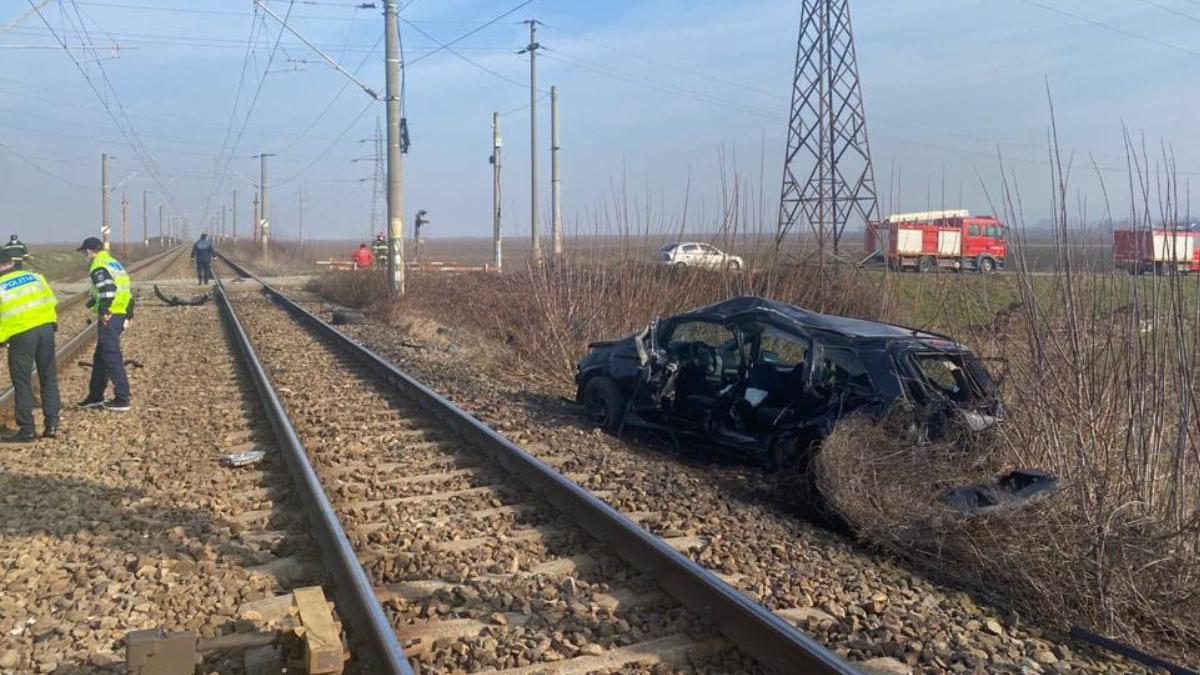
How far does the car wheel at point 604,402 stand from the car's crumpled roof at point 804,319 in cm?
113

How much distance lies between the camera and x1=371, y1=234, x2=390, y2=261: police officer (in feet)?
95.3

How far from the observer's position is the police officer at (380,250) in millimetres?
29062

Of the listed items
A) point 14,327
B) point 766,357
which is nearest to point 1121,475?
point 766,357

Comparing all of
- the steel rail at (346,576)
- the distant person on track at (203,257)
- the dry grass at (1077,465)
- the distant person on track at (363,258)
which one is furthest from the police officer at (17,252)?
the distant person on track at (203,257)

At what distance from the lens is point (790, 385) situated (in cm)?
845

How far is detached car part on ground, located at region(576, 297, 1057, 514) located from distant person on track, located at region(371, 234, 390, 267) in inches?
775

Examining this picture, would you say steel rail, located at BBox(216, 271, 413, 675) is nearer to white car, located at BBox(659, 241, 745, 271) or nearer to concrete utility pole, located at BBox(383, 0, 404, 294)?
white car, located at BBox(659, 241, 745, 271)

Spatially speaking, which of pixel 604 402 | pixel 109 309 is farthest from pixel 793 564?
pixel 109 309

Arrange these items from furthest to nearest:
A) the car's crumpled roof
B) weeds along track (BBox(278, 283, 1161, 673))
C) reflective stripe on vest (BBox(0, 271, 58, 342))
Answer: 1. reflective stripe on vest (BBox(0, 271, 58, 342))
2. the car's crumpled roof
3. weeds along track (BBox(278, 283, 1161, 673))

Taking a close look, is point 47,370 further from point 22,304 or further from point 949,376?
point 949,376

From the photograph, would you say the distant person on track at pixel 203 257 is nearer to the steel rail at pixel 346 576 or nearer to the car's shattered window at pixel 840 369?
the steel rail at pixel 346 576

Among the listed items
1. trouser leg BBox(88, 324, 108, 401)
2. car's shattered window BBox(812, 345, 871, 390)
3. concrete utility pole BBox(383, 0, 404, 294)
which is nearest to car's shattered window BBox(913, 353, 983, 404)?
car's shattered window BBox(812, 345, 871, 390)

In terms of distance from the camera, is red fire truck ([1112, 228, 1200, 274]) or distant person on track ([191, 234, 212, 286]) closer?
red fire truck ([1112, 228, 1200, 274])

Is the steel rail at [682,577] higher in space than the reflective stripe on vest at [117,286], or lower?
lower
